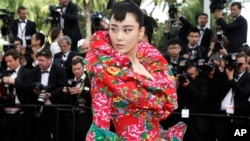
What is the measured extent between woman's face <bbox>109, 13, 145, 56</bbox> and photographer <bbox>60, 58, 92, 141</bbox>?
4.83 metres

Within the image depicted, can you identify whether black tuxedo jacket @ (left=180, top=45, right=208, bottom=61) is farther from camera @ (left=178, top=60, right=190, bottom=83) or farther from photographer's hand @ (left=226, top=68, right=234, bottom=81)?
photographer's hand @ (left=226, top=68, right=234, bottom=81)

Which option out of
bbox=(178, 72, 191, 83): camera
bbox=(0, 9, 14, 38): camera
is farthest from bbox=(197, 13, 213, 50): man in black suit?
bbox=(0, 9, 14, 38): camera

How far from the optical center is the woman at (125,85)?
12.5ft

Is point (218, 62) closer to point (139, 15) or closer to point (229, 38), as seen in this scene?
point (229, 38)

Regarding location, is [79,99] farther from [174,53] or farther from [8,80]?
[174,53]

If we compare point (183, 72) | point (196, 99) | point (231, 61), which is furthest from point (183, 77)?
point (231, 61)

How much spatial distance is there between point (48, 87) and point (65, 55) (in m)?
1.22

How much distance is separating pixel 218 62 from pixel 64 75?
2.21m

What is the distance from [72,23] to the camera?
11.9 metres

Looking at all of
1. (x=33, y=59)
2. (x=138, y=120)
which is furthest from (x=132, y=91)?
(x=33, y=59)

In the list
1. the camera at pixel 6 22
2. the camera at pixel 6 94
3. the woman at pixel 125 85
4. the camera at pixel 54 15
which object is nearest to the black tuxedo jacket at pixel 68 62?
the camera at pixel 6 94

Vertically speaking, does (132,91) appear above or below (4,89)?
above

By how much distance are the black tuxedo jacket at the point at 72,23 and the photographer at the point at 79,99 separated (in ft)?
8.79

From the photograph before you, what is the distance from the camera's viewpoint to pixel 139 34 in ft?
13.2
